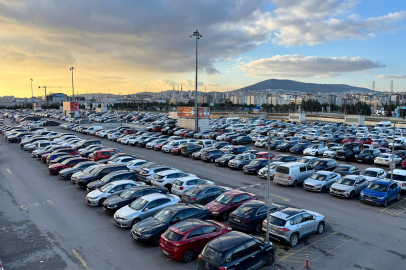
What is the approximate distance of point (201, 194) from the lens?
1515cm

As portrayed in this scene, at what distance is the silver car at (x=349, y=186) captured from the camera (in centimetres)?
1681

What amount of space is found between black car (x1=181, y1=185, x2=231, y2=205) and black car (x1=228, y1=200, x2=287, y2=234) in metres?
2.91

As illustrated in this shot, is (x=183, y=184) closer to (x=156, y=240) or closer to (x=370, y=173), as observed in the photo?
(x=156, y=240)

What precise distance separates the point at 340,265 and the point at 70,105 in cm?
8038

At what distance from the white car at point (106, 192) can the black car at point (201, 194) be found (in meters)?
3.52

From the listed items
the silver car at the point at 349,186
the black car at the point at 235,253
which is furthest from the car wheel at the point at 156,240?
the silver car at the point at 349,186

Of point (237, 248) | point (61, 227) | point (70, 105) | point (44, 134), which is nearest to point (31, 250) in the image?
point (61, 227)

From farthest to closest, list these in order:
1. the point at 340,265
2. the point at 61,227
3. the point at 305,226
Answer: the point at 61,227 → the point at 305,226 → the point at 340,265

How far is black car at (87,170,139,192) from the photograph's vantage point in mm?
17031

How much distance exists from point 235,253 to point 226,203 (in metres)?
5.33

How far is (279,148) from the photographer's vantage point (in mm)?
33125

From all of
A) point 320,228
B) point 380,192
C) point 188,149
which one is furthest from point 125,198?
point 188,149

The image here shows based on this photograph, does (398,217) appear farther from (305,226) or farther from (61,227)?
(61,227)

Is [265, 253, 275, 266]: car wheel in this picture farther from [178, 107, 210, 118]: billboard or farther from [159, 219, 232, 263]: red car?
[178, 107, 210, 118]: billboard
